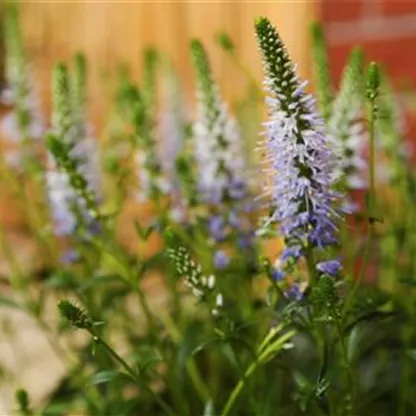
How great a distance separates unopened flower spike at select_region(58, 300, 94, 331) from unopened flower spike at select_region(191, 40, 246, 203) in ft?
1.84

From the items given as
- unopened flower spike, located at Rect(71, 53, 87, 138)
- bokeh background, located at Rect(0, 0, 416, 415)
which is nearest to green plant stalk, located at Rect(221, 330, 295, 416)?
unopened flower spike, located at Rect(71, 53, 87, 138)

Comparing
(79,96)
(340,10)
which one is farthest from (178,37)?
(79,96)

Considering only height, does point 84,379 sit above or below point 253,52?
below

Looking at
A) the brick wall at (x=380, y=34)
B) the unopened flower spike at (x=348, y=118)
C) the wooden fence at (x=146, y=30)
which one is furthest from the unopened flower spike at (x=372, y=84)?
the wooden fence at (x=146, y=30)

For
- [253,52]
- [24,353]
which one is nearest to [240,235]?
[24,353]

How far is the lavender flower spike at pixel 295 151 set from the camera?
130cm

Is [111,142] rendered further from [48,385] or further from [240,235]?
[48,385]

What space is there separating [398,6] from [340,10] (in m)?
0.23

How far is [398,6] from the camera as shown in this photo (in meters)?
3.25

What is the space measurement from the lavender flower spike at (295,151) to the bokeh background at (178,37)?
1430 millimetres

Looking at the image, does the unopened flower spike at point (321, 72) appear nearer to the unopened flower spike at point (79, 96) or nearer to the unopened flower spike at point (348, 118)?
the unopened flower spike at point (348, 118)

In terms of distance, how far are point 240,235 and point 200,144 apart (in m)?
0.23

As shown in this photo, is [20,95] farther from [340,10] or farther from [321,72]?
[340,10]

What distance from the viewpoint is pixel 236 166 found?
1.88m
